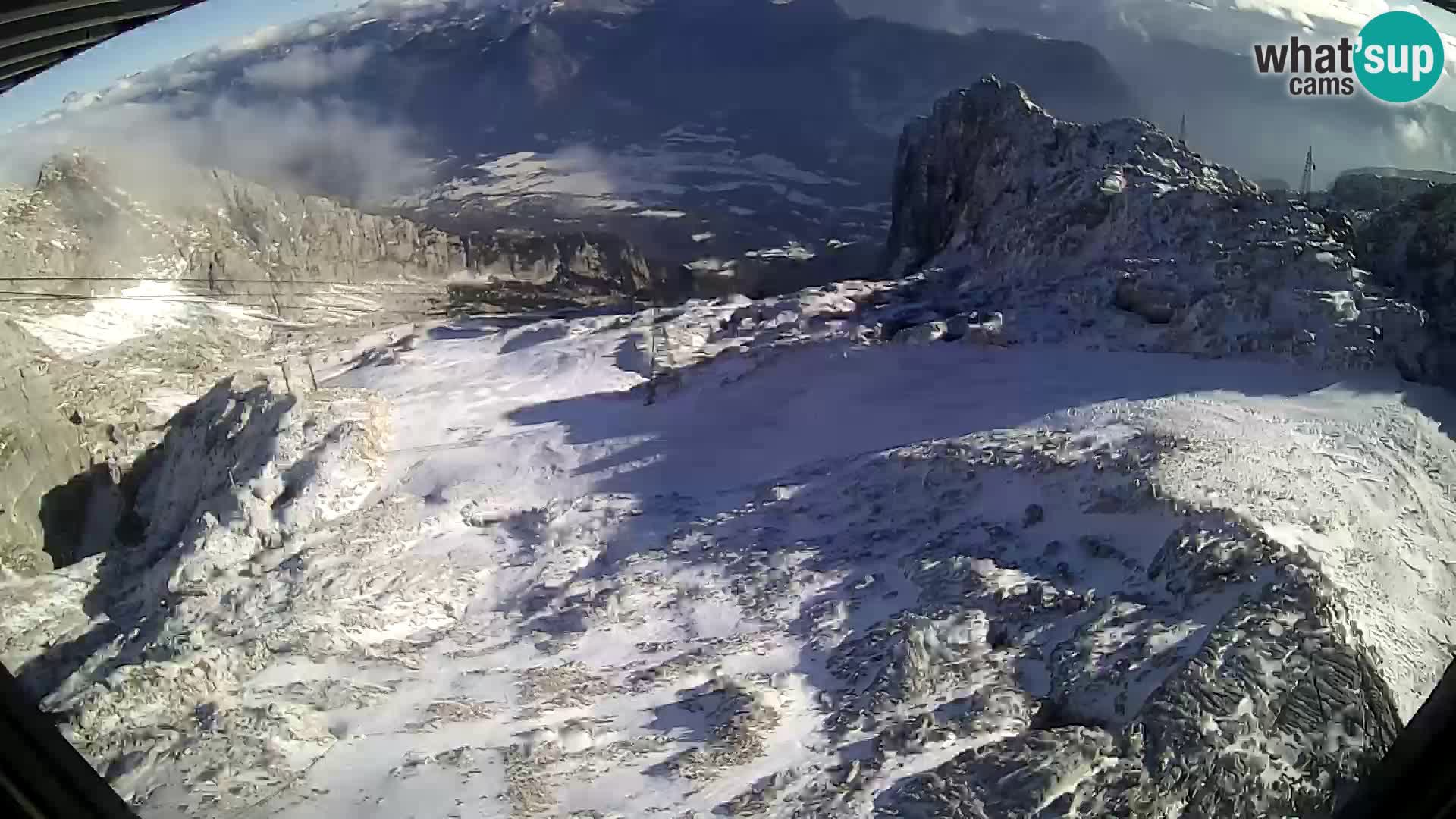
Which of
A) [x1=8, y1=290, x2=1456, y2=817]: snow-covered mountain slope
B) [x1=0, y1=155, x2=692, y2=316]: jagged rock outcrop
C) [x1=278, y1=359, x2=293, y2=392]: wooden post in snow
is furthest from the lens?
[x1=278, y1=359, x2=293, y2=392]: wooden post in snow

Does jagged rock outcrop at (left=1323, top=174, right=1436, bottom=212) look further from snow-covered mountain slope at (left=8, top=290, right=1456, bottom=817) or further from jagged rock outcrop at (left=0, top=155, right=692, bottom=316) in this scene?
jagged rock outcrop at (left=0, top=155, right=692, bottom=316)

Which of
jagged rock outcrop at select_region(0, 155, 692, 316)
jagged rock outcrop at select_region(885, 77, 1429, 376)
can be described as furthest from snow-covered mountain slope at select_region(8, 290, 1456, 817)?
jagged rock outcrop at select_region(0, 155, 692, 316)

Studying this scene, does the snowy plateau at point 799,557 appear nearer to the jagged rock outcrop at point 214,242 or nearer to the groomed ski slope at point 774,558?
the groomed ski slope at point 774,558

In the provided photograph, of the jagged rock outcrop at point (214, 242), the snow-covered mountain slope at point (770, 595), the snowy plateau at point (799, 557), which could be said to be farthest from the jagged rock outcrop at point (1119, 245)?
the jagged rock outcrop at point (214, 242)

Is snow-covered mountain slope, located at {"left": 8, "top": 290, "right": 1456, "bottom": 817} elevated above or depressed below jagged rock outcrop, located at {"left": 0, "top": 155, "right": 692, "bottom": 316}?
below

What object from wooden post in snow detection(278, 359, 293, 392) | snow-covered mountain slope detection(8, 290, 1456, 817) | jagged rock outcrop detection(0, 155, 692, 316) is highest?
jagged rock outcrop detection(0, 155, 692, 316)

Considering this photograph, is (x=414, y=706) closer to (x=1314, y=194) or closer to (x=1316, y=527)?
(x=1316, y=527)
